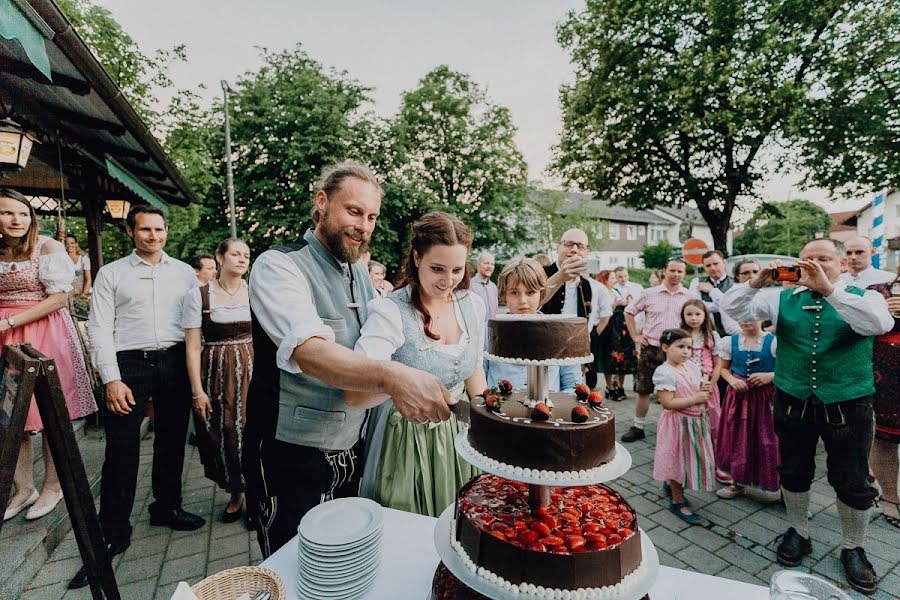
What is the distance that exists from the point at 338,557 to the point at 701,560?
3.12 meters

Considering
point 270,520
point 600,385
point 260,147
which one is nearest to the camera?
point 270,520

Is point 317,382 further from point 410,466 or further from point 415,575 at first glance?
point 415,575

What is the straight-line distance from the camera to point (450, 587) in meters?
1.41

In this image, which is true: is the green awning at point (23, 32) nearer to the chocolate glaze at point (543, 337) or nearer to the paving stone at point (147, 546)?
the chocolate glaze at point (543, 337)

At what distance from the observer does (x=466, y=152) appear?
2462 centimetres

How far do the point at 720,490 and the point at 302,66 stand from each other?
23.8 meters

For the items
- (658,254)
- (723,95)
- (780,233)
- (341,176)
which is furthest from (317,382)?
(780,233)

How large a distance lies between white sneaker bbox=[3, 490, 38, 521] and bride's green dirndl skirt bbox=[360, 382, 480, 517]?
125 inches

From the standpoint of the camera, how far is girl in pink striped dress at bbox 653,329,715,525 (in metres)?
3.94

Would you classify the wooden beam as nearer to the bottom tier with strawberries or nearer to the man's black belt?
the man's black belt

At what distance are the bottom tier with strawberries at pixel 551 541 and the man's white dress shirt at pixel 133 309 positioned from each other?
9.86 feet

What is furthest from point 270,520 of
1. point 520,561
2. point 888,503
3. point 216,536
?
point 888,503

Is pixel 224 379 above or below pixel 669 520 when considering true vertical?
above

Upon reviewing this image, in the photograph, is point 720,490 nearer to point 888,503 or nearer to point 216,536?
point 888,503
